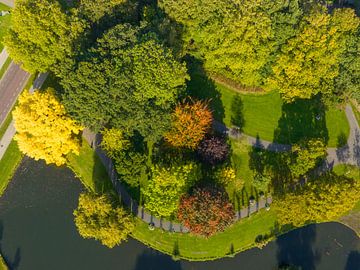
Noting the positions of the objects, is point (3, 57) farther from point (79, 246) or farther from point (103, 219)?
point (103, 219)

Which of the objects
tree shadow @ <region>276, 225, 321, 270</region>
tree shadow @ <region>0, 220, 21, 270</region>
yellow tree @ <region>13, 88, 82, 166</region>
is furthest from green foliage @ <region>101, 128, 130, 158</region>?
tree shadow @ <region>276, 225, 321, 270</region>

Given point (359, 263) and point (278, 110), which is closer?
point (359, 263)

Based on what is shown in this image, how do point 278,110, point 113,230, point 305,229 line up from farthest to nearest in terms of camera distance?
1. point 278,110
2. point 305,229
3. point 113,230

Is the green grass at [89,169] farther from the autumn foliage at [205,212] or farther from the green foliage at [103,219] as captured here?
the autumn foliage at [205,212]

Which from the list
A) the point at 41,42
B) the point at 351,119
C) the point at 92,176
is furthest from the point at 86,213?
the point at 351,119

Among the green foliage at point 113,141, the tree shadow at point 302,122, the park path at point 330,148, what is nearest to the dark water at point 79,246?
the green foliage at point 113,141

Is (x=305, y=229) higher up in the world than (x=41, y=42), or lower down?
lower down

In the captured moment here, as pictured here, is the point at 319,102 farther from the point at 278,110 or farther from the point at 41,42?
the point at 41,42

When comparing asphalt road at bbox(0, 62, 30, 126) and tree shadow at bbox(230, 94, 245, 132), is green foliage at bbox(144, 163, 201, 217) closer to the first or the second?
tree shadow at bbox(230, 94, 245, 132)
